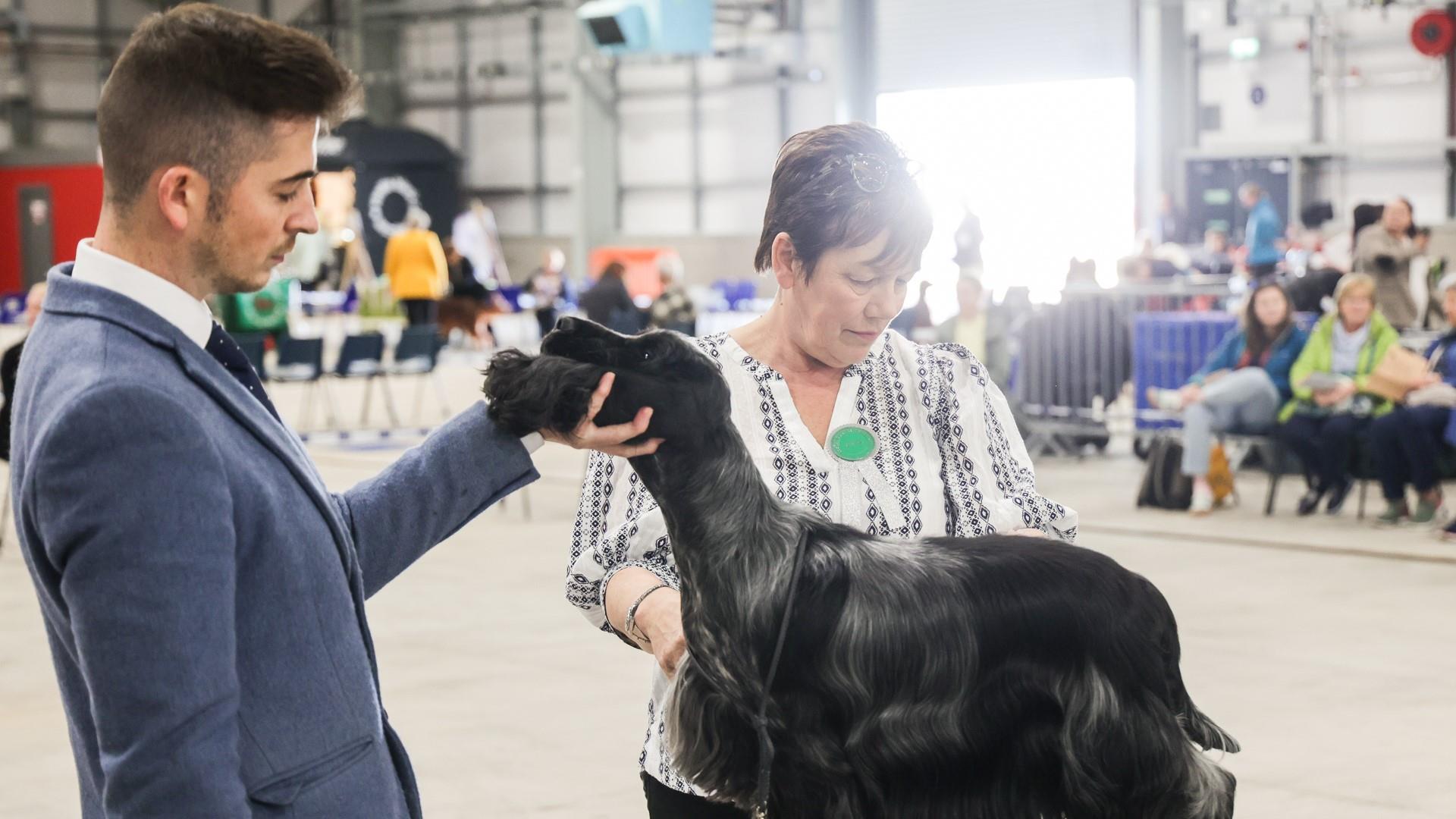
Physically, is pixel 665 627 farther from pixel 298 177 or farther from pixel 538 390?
pixel 298 177

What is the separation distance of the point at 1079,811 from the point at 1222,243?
17.0 m

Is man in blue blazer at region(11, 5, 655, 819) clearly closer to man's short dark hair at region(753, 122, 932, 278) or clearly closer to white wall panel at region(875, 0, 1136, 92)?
man's short dark hair at region(753, 122, 932, 278)

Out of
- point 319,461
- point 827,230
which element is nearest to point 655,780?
point 827,230

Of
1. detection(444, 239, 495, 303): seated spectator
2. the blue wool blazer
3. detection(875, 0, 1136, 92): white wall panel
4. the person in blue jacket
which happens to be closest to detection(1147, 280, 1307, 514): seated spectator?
the person in blue jacket

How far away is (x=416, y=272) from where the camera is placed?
1905 cm

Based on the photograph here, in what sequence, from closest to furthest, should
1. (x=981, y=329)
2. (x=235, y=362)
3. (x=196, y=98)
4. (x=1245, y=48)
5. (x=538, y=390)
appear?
1. (x=196, y=98)
2. (x=235, y=362)
3. (x=538, y=390)
4. (x=981, y=329)
5. (x=1245, y=48)

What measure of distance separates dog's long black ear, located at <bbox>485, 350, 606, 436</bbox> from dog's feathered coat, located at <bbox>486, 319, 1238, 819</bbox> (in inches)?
4.1

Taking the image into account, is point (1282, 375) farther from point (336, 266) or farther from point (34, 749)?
point (336, 266)

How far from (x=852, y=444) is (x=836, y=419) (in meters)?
0.06

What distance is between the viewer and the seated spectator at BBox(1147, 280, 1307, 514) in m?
9.58

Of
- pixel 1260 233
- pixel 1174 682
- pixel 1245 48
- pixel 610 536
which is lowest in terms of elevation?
pixel 1174 682

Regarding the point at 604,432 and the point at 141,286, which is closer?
the point at 141,286

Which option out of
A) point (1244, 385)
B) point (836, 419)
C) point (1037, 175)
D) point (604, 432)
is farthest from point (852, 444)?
point (1037, 175)

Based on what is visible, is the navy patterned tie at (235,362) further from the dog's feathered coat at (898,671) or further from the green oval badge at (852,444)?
the green oval badge at (852,444)
